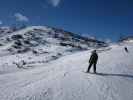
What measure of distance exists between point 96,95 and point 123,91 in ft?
6.49

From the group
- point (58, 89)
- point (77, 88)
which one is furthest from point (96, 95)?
point (58, 89)

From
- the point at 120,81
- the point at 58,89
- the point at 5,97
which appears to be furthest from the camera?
the point at 120,81

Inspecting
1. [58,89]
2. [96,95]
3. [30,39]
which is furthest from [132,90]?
[30,39]

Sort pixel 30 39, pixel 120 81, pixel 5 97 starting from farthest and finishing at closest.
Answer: pixel 30 39, pixel 120 81, pixel 5 97

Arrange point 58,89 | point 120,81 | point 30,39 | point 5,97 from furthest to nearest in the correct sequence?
point 30,39 < point 120,81 < point 58,89 < point 5,97

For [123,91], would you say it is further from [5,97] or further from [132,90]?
[5,97]

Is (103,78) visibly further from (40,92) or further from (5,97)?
(5,97)

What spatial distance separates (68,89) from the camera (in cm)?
1230

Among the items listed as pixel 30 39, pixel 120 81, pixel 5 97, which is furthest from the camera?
pixel 30 39

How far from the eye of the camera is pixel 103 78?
575 inches

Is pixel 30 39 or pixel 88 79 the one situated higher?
pixel 30 39

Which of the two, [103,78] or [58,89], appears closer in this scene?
[58,89]

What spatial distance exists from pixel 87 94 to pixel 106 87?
5.85 feet

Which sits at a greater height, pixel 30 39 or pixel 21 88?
pixel 30 39
